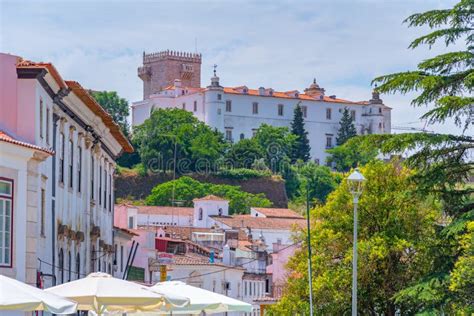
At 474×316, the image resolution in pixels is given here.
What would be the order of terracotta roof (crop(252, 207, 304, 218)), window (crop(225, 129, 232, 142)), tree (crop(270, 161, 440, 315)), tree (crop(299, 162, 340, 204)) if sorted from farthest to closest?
window (crop(225, 129, 232, 142)) < tree (crop(299, 162, 340, 204)) < terracotta roof (crop(252, 207, 304, 218)) < tree (crop(270, 161, 440, 315))

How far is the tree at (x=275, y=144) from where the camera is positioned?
636 ft

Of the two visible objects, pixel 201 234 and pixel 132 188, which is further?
pixel 132 188

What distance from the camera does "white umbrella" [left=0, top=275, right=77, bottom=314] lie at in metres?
21.4

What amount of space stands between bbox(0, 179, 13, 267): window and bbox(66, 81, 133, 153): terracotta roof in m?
8.74

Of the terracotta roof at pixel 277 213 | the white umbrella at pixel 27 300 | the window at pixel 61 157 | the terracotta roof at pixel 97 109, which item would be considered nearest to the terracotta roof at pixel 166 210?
the terracotta roof at pixel 277 213

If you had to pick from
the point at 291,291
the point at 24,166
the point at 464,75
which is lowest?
the point at 291,291

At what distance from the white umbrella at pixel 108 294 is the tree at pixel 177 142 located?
157 m

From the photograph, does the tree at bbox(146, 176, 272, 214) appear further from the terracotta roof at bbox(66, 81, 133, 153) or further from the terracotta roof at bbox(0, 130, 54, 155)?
the terracotta roof at bbox(0, 130, 54, 155)

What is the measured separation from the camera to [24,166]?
1139 inches

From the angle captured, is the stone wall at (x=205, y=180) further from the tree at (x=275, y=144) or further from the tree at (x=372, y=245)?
the tree at (x=372, y=245)

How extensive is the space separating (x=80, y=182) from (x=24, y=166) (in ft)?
42.4

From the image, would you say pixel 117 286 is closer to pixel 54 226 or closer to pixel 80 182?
pixel 54 226

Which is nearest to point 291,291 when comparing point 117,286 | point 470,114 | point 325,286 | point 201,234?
point 325,286

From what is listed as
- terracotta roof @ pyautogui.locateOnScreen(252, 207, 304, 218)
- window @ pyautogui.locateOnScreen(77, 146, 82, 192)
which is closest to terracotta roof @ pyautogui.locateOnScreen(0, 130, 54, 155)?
window @ pyautogui.locateOnScreen(77, 146, 82, 192)
